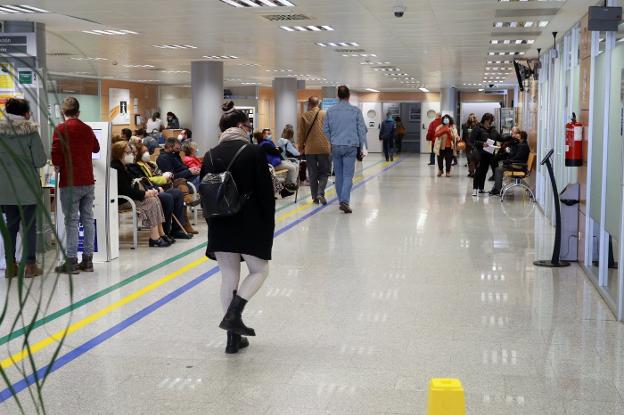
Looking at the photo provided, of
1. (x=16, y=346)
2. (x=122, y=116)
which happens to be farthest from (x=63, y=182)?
(x=122, y=116)

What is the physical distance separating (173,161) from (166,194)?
4.24 feet

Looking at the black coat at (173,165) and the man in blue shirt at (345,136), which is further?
the man in blue shirt at (345,136)

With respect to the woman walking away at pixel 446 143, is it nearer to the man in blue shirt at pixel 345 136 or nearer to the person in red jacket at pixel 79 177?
the man in blue shirt at pixel 345 136

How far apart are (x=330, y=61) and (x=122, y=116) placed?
48.4 feet

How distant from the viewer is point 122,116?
1257 inches

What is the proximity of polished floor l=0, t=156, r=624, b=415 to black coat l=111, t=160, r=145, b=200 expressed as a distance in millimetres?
621

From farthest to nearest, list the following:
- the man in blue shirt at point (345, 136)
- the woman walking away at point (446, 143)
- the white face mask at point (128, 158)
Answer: the woman walking away at point (446, 143) < the man in blue shirt at point (345, 136) < the white face mask at point (128, 158)

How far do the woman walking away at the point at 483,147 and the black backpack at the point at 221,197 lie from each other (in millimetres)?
11122

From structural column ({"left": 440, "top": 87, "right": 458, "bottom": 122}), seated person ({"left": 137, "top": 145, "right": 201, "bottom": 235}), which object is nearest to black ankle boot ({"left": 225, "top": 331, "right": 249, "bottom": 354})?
seated person ({"left": 137, "top": 145, "right": 201, "bottom": 235})

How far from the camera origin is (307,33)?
13.3 metres

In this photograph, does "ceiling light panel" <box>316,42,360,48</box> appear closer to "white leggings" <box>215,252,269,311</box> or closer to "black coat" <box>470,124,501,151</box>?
"black coat" <box>470,124,501,151</box>

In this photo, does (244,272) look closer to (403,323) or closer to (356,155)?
(403,323)

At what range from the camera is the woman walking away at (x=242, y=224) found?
4684 mm

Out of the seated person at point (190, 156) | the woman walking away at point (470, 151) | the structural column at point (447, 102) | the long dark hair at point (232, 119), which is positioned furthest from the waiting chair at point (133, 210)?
the structural column at point (447, 102)
